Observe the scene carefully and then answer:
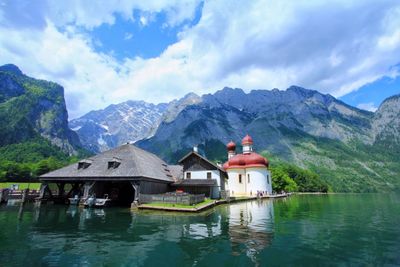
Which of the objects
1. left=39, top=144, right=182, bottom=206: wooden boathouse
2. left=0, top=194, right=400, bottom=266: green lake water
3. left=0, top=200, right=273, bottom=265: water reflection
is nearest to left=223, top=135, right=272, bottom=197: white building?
left=39, top=144, right=182, bottom=206: wooden boathouse

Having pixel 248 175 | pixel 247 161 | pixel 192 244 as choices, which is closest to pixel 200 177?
pixel 248 175

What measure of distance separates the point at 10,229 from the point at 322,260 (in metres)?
20.9

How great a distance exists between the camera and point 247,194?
73.3 m

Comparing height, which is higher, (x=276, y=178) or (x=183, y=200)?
(x=276, y=178)

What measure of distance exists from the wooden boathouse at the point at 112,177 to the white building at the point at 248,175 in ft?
99.2

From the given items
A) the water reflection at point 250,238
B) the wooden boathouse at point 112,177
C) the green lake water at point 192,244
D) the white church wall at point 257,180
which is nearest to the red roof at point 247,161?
the white church wall at point 257,180

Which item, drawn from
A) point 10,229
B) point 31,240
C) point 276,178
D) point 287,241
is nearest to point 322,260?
point 287,241

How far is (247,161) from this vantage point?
75.4 metres

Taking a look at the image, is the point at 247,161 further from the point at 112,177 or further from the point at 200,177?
the point at 112,177

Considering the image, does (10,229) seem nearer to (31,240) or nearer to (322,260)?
(31,240)

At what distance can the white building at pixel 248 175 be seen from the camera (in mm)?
72312

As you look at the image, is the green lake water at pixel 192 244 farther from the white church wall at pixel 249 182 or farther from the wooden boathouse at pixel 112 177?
the white church wall at pixel 249 182

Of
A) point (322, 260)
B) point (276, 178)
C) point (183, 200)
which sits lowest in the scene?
point (322, 260)

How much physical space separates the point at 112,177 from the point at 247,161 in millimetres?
Result: 45685
